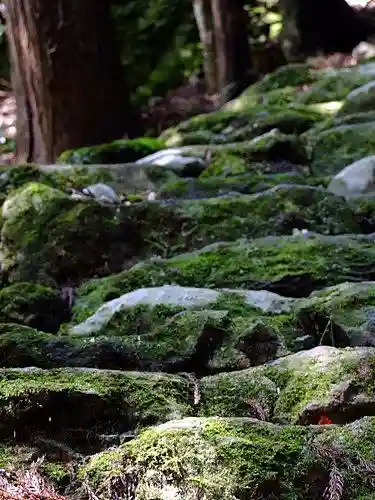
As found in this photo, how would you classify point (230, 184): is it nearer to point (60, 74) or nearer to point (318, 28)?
point (60, 74)

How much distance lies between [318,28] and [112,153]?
6755 mm

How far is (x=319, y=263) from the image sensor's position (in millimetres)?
2941

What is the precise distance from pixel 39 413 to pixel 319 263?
159cm

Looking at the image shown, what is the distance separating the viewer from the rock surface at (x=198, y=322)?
1432mm

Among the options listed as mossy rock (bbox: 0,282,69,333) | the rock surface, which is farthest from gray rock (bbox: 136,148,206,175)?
mossy rock (bbox: 0,282,69,333)

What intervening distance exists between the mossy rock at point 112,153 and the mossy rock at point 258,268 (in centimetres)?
251

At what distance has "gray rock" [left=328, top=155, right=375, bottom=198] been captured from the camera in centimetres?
385

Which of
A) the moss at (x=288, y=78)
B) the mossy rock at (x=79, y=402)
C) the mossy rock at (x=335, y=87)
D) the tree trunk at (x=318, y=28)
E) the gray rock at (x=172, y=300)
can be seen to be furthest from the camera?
the tree trunk at (x=318, y=28)

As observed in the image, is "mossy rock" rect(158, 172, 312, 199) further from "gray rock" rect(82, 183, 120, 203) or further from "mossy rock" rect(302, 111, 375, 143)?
"mossy rock" rect(302, 111, 375, 143)

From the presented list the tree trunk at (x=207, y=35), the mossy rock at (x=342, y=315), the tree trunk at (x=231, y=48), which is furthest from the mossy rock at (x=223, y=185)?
the tree trunk at (x=207, y=35)

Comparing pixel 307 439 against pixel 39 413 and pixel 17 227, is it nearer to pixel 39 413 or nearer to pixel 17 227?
pixel 39 413

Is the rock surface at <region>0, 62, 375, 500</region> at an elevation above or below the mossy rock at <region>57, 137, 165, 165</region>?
above

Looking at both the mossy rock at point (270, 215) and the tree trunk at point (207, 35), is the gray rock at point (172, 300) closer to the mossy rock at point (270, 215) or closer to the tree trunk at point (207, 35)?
the mossy rock at point (270, 215)

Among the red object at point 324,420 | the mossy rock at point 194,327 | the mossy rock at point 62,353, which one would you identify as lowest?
the mossy rock at point 194,327
